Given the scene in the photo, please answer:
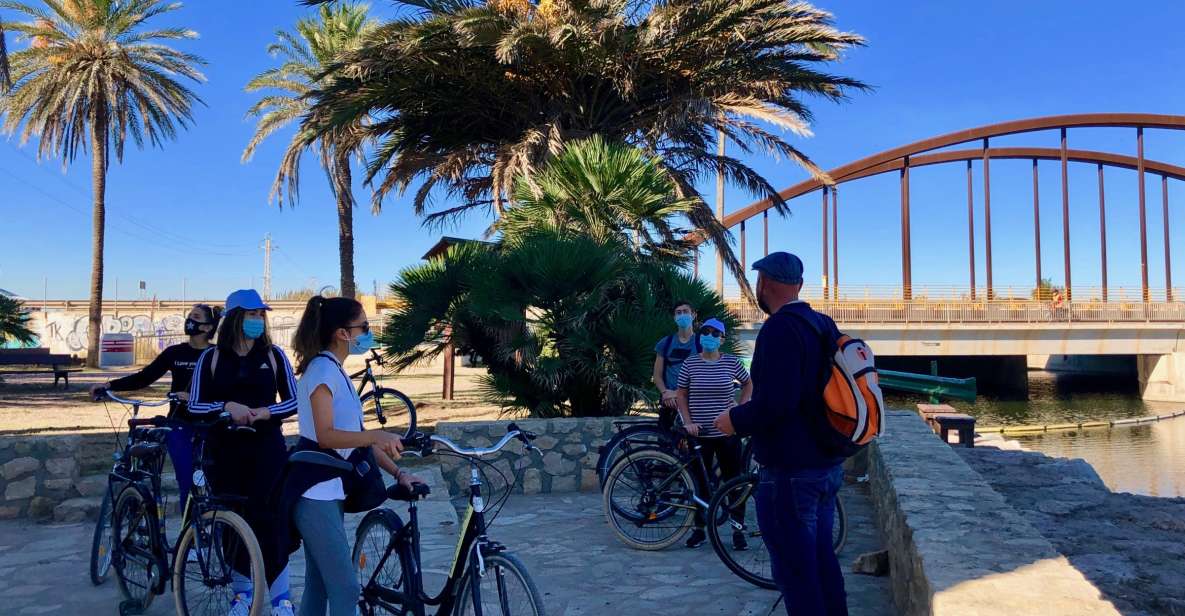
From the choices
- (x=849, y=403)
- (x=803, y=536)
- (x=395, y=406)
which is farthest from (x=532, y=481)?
(x=849, y=403)

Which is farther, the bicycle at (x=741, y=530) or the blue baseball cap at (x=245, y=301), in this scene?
the bicycle at (x=741, y=530)

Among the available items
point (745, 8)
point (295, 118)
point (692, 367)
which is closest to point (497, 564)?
point (692, 367)

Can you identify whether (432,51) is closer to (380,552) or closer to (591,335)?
(591,335)

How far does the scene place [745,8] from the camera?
45.8ft

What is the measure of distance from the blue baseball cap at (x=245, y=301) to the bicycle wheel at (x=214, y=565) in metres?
0.93

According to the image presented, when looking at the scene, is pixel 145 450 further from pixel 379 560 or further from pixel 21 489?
pixel 21 489

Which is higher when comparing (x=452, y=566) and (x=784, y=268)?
(x=784, y=268)

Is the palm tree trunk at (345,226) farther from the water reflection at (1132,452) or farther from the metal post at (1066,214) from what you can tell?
the metal post at (1066,214)

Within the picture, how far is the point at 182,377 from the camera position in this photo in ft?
15.8

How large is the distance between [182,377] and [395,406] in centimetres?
550

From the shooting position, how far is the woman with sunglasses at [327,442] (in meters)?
3.08

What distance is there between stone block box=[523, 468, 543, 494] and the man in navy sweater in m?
5.25

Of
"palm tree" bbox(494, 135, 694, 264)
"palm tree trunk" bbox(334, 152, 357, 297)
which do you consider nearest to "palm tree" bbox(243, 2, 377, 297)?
"palm tree trunk" bbox(334, 152, 357, 297)

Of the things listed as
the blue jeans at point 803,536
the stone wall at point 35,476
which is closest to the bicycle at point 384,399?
the stone wall at point 35,476
